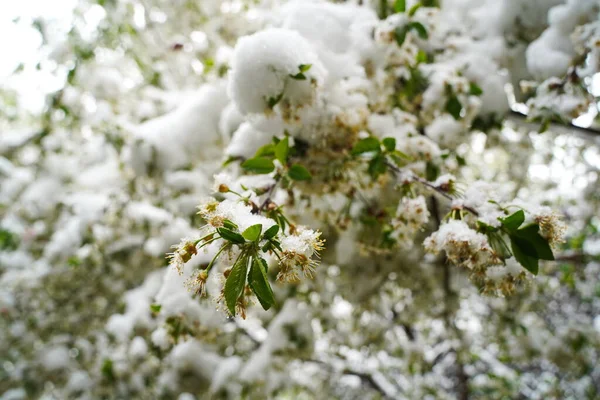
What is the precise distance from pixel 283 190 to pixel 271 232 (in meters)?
0.57

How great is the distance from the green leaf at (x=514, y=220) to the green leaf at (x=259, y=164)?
0.50m

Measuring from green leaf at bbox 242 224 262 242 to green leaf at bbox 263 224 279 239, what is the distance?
0.02m

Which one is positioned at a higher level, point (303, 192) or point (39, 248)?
point (303, 192)

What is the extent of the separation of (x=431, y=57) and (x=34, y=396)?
4181mm

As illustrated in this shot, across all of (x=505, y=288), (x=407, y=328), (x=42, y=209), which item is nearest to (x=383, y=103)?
(x=505, y=288)

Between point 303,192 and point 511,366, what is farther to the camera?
point 511,366

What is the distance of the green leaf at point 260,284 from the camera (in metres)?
0.61

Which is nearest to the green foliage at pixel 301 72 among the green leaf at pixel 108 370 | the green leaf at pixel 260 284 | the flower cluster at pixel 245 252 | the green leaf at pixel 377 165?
the green leaf at pixel 377 165

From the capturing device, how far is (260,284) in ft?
2.00

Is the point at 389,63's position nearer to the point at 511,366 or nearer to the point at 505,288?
the point at 505,288

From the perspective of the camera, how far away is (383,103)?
149 centimetres

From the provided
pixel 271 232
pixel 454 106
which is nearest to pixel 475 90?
pixel 454 106

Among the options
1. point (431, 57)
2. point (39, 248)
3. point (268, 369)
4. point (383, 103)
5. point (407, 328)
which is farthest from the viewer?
point (407, 328)

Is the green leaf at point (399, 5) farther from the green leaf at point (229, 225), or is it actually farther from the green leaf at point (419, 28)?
the green leaf at point (229, 225)
